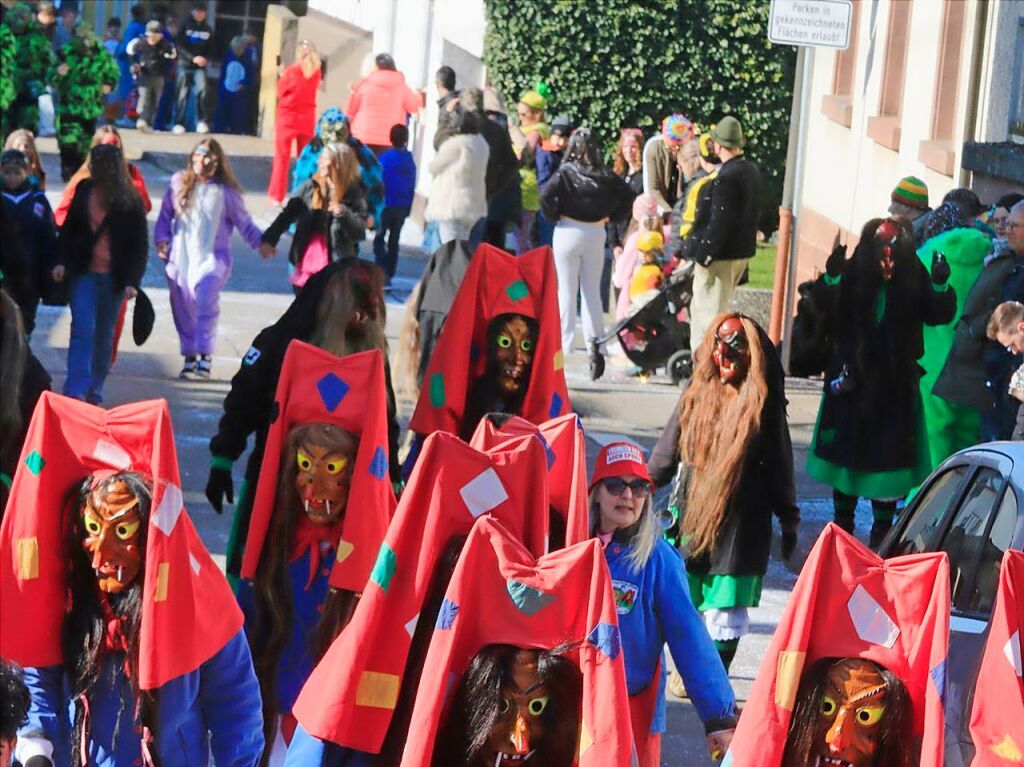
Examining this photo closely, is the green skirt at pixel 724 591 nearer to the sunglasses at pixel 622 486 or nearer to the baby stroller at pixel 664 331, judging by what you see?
the sunglasses at pixel 622 486

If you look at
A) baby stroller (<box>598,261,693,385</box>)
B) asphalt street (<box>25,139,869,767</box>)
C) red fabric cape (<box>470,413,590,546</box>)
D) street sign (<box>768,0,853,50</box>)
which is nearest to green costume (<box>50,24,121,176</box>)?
asphalt street (<box>25,139,869,767</box>)

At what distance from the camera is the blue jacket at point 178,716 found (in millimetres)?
5168

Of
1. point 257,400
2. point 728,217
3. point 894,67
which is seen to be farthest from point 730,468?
point 894,67

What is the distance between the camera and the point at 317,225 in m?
13.3

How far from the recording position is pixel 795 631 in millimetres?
4648

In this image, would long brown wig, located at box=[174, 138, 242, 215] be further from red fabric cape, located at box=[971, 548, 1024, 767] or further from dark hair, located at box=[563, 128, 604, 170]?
red fabric cape, located at box=[971, 548, 1024, 767]

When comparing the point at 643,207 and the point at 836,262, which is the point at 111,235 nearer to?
the point at 836,262

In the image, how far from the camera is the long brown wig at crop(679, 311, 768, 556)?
7945 mm

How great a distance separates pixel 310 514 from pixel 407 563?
1.50 metres

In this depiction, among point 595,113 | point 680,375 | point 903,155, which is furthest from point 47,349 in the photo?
point 595,113

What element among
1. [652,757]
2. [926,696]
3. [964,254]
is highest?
[964,254]

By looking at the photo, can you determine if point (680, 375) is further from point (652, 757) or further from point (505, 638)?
point (505, 638)

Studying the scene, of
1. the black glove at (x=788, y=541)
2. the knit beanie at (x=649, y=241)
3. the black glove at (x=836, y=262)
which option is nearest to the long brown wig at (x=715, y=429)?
the black glove at (x=788, y=541)

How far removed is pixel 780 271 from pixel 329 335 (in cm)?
760
